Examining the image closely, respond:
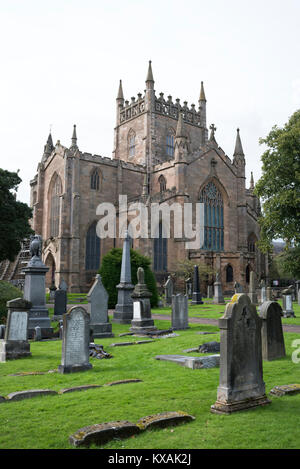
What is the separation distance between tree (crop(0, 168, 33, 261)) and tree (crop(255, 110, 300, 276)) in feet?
53.0

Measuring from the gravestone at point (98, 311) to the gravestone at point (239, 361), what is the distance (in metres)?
7.68

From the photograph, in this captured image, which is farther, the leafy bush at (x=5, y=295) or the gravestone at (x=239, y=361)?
the leafy bush at (x=5, y=295)

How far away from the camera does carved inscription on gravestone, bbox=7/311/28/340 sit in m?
8.98

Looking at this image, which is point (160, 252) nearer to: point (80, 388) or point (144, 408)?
point (80, 388)

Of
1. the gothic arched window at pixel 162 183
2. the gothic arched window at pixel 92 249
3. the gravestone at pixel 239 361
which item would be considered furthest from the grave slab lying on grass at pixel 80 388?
the gothic arched window at pixel 162 183

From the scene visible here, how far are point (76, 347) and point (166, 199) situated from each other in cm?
2974

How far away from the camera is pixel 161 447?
392 cm

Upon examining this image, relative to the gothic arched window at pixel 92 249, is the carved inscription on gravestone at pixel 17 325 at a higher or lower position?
lower

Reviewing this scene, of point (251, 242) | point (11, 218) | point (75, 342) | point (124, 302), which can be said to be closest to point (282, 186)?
point (124, 302)

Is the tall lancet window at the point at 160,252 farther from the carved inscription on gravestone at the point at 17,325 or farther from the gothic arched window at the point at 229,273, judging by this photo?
the carved inscription on gravestone at the point at 17,325

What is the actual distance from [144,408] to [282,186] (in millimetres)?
20976

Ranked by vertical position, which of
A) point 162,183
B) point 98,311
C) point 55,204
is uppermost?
point 162,183

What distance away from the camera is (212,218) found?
42.0m

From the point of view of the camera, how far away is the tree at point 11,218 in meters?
25.8
